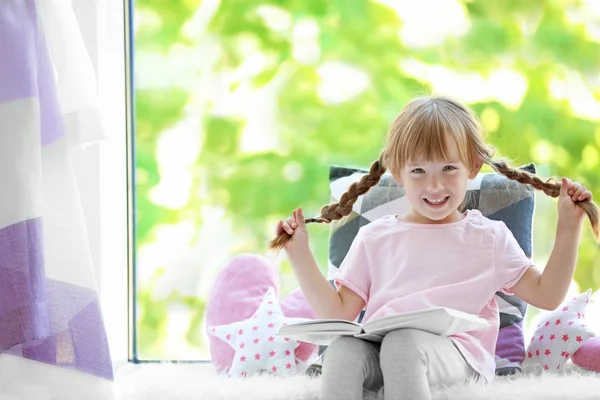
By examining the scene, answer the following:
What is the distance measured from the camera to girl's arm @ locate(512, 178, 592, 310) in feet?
4.96

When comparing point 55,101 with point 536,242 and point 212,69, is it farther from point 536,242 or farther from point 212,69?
point 536,242

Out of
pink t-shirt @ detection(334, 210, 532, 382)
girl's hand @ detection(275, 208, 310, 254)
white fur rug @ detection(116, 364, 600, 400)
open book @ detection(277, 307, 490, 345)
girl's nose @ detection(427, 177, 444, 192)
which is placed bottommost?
white fur rug @ detection(116, 364, 600, 400)

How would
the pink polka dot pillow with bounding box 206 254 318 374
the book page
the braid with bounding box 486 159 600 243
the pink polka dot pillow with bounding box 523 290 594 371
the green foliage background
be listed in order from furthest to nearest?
1. the green foliage background
2. the pink polka dot pillow with bounding box 206 254 318 374
3. the pink polka dot pillow with bounding box 523 290 594 371
4. the braid with bounding box 486 159 600 243
5. the book page

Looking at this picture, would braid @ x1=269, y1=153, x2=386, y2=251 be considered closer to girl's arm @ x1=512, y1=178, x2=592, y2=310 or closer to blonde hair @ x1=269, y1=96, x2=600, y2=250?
blonde hair @ x1=269, y1=96, x2=600, y2=250

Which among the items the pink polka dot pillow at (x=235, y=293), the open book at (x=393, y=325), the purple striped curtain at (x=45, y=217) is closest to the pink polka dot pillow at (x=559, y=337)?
the open book at (x=393, y=325)

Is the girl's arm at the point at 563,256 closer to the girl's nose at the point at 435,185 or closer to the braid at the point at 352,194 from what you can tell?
the girl's nose at the point at 435,185

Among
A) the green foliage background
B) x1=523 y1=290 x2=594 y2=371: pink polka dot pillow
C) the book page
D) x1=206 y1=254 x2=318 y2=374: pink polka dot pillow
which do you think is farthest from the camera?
the green foliage background

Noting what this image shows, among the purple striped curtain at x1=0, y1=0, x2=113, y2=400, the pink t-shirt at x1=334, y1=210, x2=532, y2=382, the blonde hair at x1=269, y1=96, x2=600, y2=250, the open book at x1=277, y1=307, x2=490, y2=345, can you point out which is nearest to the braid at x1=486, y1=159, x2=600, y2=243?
the blonde hair at x1=269, y1=96, x2=600, y2=250

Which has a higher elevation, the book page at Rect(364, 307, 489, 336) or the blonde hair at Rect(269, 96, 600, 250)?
the blonde hair at Rect(269, 96, 600, 250)

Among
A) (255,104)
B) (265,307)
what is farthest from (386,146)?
(255,104)

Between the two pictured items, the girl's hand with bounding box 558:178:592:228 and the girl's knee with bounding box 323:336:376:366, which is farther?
the girl's hand with bounding box 558:178:592:228

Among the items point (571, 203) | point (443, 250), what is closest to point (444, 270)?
point (443, 250)

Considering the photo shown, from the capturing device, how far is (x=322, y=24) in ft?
7.09

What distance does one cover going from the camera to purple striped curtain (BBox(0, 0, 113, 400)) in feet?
4.18
